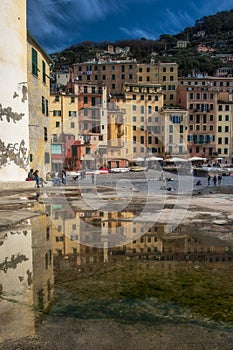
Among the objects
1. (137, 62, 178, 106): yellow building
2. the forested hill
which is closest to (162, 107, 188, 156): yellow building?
(137, 62, 178, 106): yellow building

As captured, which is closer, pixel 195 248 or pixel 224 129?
pixel 195 248

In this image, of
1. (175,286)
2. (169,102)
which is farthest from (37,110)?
(169,102)

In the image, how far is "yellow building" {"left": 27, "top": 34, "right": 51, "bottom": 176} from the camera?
2819 centimetres

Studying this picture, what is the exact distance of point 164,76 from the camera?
317ft

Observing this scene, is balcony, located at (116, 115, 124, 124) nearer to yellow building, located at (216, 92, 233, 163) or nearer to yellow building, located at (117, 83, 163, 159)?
yellow building, located at (117, 83, 163, 159)

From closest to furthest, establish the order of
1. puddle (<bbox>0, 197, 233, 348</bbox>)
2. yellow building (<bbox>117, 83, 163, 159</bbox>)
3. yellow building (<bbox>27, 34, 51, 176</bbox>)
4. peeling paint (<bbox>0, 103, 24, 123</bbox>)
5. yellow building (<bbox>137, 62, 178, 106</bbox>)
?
puddle (<bbox>0, 197, 233, 348</bbox>) → peeling paint (<bbox>0, 103, 24, 123</bbox>) → yellow building (<bbox>27, 34, 51, 176</bbox>) → yellow building (<bbox>117, 83, 163, 159</bbox>) → yellow building (<bbox>137, 62, 178, 106</bbox>)

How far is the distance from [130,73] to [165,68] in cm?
1026

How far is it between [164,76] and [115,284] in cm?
9686

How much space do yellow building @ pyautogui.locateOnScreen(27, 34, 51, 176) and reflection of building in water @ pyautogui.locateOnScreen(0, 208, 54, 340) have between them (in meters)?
20.2

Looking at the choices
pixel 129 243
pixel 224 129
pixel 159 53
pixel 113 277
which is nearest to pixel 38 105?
pixel 129 243

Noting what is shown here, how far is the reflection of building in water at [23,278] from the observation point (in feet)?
13.9

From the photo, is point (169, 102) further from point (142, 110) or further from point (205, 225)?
point (205, 225)

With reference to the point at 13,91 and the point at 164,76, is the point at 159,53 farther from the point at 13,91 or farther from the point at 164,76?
the point at 13,91

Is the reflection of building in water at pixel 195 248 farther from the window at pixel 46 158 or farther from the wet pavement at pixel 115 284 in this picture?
the window at pixel 46 158
